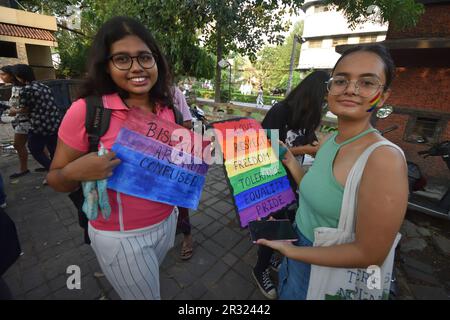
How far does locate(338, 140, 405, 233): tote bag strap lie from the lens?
104 cm

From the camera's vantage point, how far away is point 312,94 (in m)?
2.29

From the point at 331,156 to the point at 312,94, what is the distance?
1.21 metres

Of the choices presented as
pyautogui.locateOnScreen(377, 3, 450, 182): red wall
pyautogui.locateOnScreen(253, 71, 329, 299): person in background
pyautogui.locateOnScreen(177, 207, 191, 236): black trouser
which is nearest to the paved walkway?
pyautogui.locateOnScreen(253, 71, 329, 299): person in background

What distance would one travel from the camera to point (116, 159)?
1260 mm

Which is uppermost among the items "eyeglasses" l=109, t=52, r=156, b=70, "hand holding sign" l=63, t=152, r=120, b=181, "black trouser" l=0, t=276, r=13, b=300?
"eyeglasses" l=109, t=52, r=156, b=70

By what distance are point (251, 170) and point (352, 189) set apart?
3.30 feet

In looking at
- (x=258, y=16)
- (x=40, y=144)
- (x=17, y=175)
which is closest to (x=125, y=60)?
(x=40, y=144)

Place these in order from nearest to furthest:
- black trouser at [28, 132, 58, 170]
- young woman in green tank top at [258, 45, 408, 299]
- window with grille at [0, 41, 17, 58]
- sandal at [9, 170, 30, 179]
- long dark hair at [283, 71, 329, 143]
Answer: young woman in green tank top at [258, 45, 408, 299] → long dark hair at [283, 71, 329, 143] → black trouser at [28, 132, 58, 170] → sandal at [9, 170, 30, 179] → window with grille at [0, 41, 17, 58]

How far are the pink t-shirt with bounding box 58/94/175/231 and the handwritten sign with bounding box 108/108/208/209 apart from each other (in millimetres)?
52

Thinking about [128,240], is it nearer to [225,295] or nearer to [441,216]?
[225,295]

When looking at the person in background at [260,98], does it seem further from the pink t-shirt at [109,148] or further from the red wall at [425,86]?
the pink t-shirt at [109,148]

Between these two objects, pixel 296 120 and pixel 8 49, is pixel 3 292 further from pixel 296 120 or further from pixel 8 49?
pixel 8 49

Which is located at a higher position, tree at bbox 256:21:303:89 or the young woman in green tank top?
tree at bbox 256:21:303:89

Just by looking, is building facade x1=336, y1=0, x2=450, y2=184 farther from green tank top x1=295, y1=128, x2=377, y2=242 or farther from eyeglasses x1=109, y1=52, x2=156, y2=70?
eyeglasses x1=109, y1=52, x2=156, y2=70
